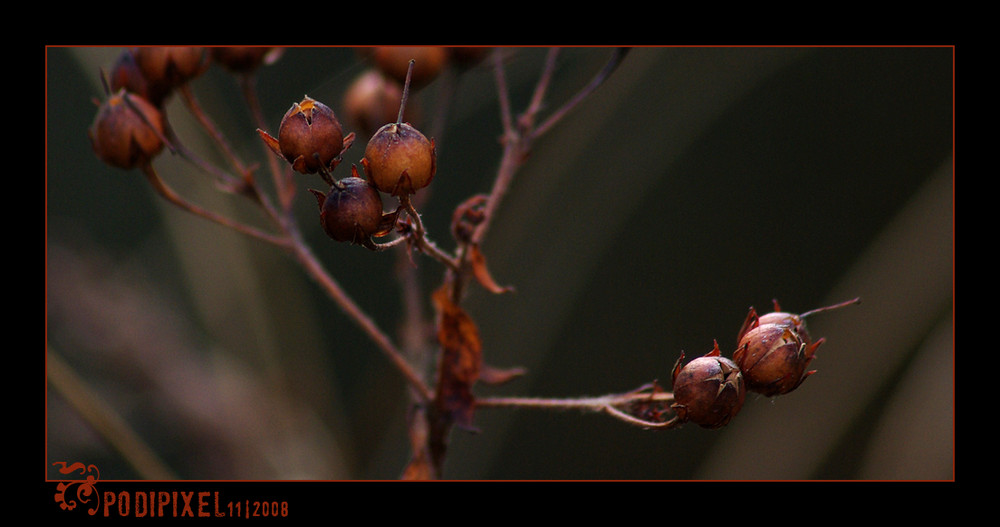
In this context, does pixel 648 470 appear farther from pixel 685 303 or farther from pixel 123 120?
pixel 123 120

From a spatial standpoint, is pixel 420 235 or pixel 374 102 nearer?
pixel 420 235

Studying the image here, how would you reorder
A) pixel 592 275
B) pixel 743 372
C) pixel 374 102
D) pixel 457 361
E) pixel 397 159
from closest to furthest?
pixel 397 159 < pixel 743 372 < pixel 457 361 < pixel 374 102 < pixel 592 275

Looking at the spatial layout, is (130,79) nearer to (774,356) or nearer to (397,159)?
(397,159)

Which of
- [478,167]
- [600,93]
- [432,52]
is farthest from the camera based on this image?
[478,167]

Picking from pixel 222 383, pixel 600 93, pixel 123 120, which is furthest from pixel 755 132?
pixel 123 120

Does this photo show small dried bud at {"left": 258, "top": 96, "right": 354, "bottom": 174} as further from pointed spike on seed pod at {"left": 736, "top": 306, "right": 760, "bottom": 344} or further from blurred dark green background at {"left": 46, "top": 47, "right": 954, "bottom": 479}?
blurred dark green background at {"left": 46, "top": 47, "right": 954, "bottom": 479}

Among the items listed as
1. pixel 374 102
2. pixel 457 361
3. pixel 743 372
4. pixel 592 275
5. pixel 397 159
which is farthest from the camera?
pixel 592 275

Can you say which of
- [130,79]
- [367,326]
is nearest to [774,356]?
[367,326]
